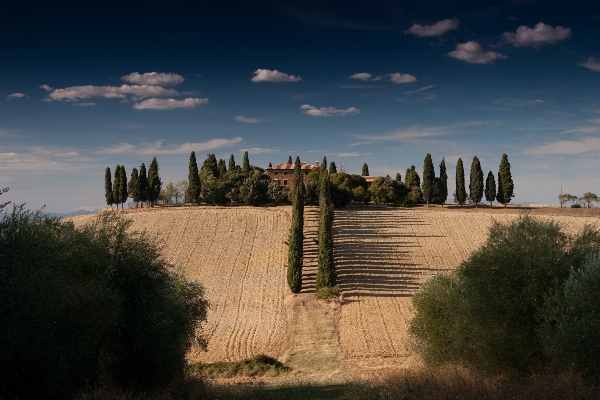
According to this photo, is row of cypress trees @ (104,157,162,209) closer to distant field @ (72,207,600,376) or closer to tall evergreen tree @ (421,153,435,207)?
distant field @ (72,207,600,376)

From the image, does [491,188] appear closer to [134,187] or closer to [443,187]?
[443,187]

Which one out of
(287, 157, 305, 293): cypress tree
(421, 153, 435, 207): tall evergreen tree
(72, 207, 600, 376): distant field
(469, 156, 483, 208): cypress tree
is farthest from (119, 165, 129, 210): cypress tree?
(469, 156, 483, 208): cypress tree

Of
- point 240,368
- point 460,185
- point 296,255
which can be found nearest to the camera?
point 240,368

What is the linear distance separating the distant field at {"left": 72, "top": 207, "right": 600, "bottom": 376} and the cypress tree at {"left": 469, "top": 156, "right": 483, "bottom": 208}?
1033cm

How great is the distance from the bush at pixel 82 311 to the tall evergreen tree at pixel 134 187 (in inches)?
2403

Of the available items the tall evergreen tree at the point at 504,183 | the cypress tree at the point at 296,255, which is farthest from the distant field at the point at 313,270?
the tall evergreen tree at the point at 504,183

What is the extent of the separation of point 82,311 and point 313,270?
33435 millimetres

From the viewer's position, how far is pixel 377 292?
42.8m

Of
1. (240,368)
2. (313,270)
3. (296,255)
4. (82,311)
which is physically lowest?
(240,368)

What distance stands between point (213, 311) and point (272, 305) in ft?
16.9

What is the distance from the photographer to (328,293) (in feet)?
136

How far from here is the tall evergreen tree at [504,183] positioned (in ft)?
272

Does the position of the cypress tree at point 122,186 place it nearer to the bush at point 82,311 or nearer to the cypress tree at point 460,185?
the cypress tree at point 460,185

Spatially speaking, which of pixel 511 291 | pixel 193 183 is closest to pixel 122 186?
pixel 193 183
